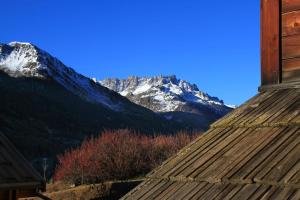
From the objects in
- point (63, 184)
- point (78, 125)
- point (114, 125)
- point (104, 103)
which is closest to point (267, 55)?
point (63, 184)

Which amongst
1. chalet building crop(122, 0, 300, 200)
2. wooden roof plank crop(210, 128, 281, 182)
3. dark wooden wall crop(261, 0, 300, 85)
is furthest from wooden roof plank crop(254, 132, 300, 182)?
dark wooden wall crop(261, 0, 300, 85)

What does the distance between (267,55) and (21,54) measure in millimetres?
111602

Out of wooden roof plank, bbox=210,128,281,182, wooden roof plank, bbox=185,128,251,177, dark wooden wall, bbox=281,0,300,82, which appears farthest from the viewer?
dark wooden wall, bbox=281,0,300,82

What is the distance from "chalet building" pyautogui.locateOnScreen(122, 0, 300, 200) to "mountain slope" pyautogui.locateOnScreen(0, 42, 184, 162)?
158 feet

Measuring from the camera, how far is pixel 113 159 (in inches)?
877

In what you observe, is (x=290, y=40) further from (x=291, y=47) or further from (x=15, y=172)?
(x=15, y=172)

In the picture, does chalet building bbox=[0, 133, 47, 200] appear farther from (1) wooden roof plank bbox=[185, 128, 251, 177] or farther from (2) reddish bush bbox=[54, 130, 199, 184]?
(2) reddish bush bbox=[54, 130, 199, 184]

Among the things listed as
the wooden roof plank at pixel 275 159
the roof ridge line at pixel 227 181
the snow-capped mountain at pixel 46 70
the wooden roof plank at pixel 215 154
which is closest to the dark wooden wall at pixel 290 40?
the wooden roof plank at pixel 215 154

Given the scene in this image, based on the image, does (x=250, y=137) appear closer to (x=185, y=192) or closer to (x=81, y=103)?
(x=185, y=192)

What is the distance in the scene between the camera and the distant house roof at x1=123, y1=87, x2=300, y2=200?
3.18 m

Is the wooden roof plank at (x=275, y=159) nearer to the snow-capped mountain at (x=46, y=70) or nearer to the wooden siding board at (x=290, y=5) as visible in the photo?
the wooden siding board at (x=290, y=5)

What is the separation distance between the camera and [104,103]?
106 m

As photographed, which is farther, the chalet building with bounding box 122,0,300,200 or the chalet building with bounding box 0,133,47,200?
the chalet building with bounding box 0,133,47,200

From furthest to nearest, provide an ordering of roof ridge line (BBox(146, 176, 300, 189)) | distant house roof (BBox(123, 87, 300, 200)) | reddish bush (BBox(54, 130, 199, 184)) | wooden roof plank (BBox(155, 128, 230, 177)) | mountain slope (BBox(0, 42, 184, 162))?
mountain slope (BBox(0, 42, 184, 162)) → reddish bush (BBox(54, 130, 199, 184)) → wooden roof plank (BBox(155, 128, 230, 177)) → distant house roof (BBox(123, 87, 300, 200)) → roof ridge line (BBox(146, 176, 300, 189))
